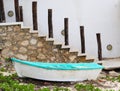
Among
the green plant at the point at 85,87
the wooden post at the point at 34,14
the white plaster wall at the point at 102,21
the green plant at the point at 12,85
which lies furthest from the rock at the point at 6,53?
the green plant at the point at 85,87

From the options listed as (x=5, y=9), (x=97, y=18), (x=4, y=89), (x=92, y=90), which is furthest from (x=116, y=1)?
(x=4, y=89)

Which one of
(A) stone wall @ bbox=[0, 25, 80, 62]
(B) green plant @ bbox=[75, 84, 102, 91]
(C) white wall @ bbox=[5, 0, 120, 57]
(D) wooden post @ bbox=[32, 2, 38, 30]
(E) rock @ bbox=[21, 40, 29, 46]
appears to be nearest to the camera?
(B) green plant @ bbox=[75, 84, 102, 91]

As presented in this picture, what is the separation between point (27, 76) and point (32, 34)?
2242 mm

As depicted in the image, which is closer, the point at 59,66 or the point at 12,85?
the point at 12,85

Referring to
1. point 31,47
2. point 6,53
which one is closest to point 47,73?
point 31,47

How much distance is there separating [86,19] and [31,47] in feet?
8.90

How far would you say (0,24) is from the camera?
17609mm

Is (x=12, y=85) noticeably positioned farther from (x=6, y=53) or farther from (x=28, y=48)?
(x=28, y=48)

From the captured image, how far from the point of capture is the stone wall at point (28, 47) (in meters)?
17.8

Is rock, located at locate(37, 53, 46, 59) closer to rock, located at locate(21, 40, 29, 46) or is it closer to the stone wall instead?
the stone wall

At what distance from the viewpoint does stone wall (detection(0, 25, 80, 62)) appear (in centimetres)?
1777

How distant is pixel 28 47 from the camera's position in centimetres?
1795

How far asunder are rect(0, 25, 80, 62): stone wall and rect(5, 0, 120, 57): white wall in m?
0.95

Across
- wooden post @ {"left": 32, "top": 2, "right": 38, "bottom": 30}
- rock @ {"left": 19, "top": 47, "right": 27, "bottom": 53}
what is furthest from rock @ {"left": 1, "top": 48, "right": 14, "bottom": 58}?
wooden post @ {"left": 32, "top": 2, "right": 38, "bottom": 30}
